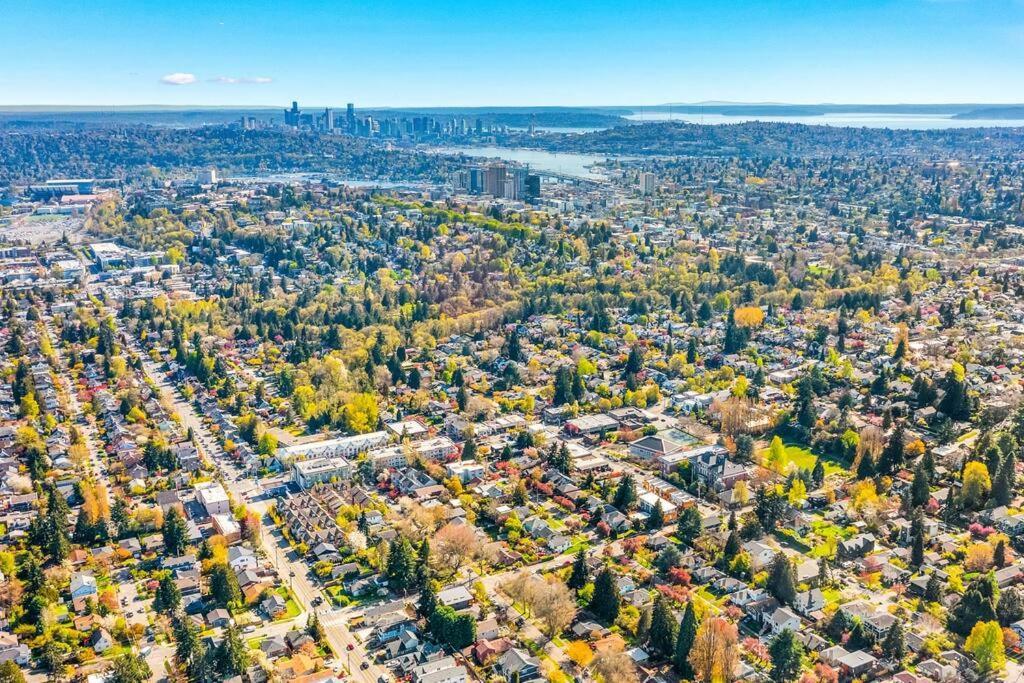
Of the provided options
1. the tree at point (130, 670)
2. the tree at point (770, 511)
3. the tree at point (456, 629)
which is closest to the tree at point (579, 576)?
the tree at point (456, 629)

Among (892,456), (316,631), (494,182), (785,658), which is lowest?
(316,631)

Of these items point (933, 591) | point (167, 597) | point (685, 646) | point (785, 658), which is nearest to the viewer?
point (785, 658)

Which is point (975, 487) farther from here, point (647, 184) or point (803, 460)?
point (647, 184)

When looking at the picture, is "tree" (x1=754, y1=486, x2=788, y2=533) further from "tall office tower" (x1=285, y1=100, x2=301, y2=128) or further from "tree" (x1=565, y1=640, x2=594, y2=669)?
"tall office tower" (x1=285, y1=100, x2=301, y2=128)

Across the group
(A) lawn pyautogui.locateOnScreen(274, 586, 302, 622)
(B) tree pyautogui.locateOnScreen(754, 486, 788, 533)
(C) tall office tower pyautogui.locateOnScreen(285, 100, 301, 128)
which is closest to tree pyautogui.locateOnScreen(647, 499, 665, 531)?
(B) tree pyautogui.locateOnScreen(754, 486, 788, 533)

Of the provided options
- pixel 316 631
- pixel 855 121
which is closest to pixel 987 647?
pixel 316 631

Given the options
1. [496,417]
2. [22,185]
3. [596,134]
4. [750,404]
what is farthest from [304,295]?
[596,134]
